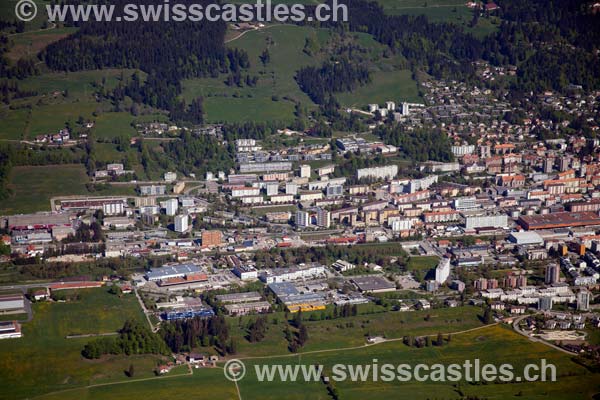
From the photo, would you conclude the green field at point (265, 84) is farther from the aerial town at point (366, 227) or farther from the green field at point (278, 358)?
the green field at point (278, 358)

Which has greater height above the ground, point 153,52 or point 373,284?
point 153,52

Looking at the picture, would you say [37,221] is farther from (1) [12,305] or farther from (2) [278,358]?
(2) [278,358]

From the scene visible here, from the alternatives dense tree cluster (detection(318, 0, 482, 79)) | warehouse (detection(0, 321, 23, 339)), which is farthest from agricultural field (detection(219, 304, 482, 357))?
dense tree cluster (detection(318, 0, 482, 79))

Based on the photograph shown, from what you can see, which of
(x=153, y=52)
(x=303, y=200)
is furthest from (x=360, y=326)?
(x=153, y=52)

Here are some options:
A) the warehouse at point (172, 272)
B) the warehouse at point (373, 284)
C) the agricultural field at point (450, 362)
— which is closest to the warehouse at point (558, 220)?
the warehouse at point (373, 284)

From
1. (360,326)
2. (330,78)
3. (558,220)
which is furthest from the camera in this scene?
(330,78)

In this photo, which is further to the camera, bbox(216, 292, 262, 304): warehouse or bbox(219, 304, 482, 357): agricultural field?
bbox(216, 292, 262, 304): warehouse

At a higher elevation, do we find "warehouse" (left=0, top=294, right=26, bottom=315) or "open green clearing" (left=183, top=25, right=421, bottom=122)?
"open green clearing" (left=183, top=25, right=421, bottom=122)

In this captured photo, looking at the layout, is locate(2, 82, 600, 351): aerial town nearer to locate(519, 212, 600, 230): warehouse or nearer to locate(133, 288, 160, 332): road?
locate(519, 212, 600, 230): warehouse
